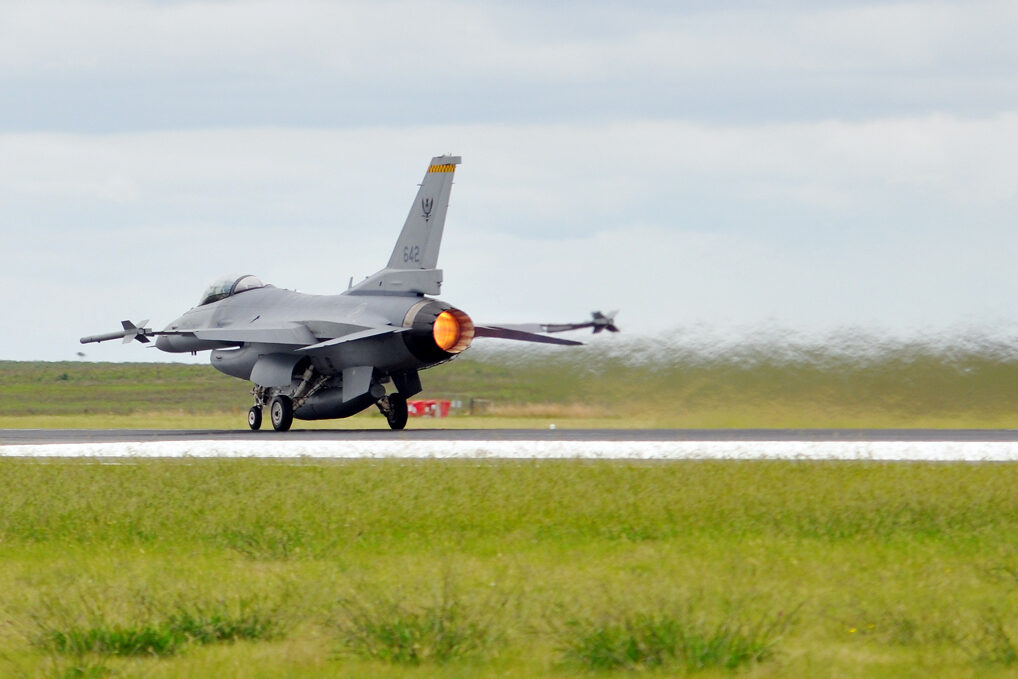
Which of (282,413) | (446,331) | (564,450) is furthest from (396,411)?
(564,450)

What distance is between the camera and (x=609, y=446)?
22.0 metres

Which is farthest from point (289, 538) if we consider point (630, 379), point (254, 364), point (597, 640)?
point (254, 364)

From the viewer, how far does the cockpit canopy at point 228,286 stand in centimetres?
3466

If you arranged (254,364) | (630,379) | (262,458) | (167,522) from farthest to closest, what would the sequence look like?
(254,364), (630,379), (262,458), (167,522)

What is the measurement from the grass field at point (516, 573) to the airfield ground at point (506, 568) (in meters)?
0.03

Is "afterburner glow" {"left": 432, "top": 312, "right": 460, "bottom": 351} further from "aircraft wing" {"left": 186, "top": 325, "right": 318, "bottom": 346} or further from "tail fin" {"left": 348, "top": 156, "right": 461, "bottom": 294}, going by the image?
"aircraft wing" {"left": 186, "top": 325, "right": 318, "bottom": 346}

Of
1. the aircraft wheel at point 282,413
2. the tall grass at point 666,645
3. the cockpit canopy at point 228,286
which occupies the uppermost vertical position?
the cockpit canopy at point 228,286

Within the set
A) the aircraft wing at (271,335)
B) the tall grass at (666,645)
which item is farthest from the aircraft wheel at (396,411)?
the tall grass at (666,645)

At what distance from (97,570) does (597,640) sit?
5146 millimetres

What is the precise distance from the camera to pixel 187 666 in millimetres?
7207

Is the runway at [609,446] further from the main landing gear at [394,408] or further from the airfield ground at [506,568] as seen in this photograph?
the main landing gear at [394,408]

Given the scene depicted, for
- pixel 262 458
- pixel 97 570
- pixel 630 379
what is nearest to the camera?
pixel 97 570

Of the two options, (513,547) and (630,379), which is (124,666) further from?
(630,379)

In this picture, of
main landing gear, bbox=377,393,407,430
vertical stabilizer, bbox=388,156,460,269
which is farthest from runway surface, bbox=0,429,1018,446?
vertical stabilizer, bbox=388,156,460,269
